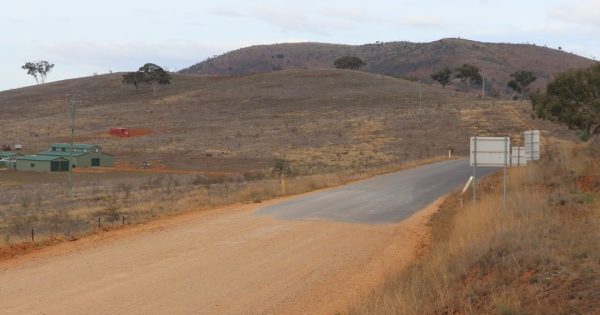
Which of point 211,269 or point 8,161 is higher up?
point 211,269

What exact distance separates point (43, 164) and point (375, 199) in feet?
154

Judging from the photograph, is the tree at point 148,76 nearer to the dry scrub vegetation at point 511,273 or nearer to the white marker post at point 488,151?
the white marker post at point 488,151

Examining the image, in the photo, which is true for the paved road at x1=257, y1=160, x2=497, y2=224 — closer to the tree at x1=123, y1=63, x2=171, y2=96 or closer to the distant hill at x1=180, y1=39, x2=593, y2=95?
the tree at x1=123, y1=63, x2=171, y2=96

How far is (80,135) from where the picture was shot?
91.6 meters

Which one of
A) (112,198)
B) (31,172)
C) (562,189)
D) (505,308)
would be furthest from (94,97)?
(505,308)

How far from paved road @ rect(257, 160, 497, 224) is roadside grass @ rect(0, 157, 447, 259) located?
1.99 m

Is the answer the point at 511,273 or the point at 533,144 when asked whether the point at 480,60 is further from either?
the point at 511,273

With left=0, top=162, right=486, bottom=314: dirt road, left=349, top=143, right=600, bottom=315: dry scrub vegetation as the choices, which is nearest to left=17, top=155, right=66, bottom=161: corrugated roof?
left=0, top=162, right=486, bottom=314: dirt road

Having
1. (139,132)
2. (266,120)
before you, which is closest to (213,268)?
(266,120)

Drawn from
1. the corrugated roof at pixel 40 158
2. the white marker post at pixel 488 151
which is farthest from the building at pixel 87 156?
the white marker post at pixel 488 151

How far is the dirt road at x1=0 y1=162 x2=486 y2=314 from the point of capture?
987 centimetres

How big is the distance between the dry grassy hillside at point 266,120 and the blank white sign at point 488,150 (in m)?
31.7

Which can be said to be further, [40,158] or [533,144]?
[40,158]

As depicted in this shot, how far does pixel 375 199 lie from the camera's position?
24.7 metres
